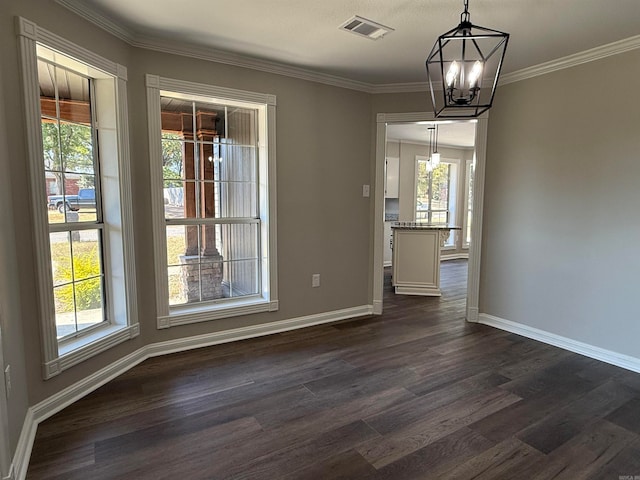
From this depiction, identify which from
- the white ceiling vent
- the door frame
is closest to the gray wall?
the door frame

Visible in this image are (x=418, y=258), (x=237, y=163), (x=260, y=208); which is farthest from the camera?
(x=418, y=258)

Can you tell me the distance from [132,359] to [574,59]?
4369 mm

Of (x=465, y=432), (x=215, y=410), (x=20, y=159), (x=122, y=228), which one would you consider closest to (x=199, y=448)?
(x=215, y=410)

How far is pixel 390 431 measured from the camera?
7.05 ft

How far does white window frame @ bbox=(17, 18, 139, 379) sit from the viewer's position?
213cm

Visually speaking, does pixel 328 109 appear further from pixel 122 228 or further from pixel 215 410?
pixel 215 410

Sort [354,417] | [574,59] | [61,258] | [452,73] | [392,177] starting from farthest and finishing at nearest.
A: [392,177] → [574,59] → [61,258] → [354,417] → [452,73]

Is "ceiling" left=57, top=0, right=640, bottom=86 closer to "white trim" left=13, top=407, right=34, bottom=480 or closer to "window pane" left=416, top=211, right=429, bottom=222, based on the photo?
"white trim" left=13, top=407, right=34, bottom=480

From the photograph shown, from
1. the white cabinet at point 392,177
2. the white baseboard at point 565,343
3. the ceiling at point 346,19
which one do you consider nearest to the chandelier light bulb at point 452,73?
the ceiling at point 346,19

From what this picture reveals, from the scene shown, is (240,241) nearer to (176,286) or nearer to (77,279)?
(176,286)

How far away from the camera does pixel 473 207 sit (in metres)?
3.99

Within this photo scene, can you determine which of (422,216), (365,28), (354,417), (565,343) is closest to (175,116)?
(365,28)

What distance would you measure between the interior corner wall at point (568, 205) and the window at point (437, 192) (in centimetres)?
403

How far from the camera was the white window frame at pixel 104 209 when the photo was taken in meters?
2.13
